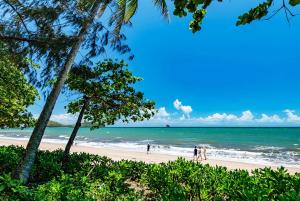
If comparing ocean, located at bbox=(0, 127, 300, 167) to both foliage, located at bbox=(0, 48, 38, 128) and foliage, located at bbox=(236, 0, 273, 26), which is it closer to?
foliage, located at bbox=(0, 48, 38, 128)

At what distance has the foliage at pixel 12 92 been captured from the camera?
1088cm

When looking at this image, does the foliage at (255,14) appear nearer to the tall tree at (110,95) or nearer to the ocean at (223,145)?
the tall tree at (110,95)

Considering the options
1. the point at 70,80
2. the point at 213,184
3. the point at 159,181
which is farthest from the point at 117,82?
the point at 213,184

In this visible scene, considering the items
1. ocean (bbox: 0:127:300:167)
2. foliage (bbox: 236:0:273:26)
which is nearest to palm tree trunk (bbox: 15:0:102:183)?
foliage (bbox: 236:0:273:26)

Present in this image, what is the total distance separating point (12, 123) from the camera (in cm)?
1775

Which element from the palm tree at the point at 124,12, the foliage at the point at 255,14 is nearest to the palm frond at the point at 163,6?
the palm tree at the point at 124,12

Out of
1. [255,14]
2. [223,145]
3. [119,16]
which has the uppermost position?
[119,16]

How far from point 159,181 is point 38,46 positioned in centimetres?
492

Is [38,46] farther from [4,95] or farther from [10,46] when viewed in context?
[4,95]

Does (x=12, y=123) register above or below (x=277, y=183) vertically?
above

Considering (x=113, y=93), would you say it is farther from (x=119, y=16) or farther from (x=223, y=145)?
(x=223, y=145)

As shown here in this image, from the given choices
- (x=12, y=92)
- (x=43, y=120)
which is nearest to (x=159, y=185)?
(x=43, y=120)

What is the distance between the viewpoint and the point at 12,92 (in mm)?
12633

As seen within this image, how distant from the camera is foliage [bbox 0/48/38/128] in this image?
10883 millimetres
